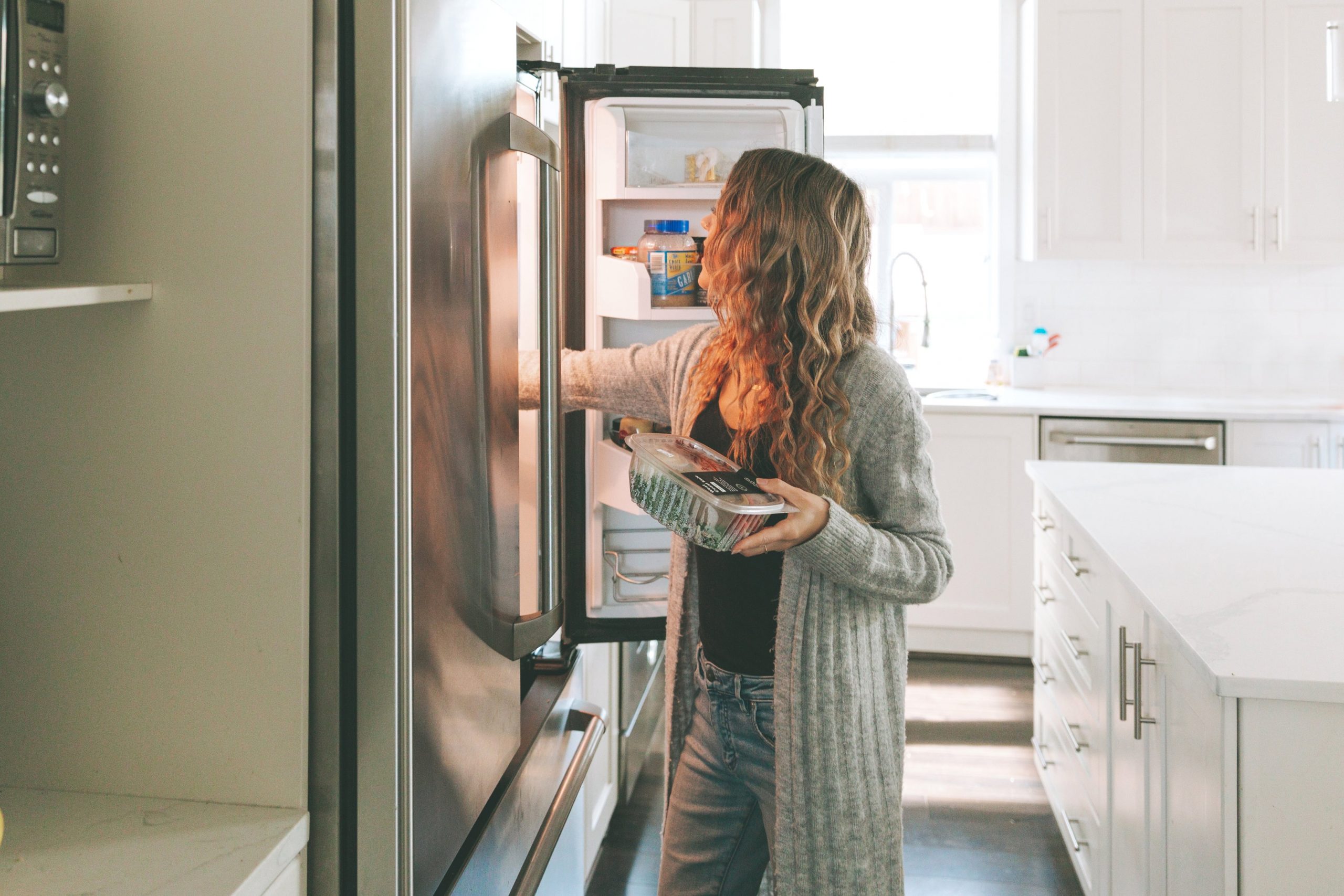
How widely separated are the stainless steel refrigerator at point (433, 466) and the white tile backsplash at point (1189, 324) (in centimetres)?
320

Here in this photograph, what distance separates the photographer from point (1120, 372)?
4.33 metres

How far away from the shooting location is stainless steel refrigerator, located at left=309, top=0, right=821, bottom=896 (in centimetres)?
101

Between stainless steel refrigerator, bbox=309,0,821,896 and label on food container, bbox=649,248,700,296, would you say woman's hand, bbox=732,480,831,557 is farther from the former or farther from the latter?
label on food container, bbox=649,248,700,296

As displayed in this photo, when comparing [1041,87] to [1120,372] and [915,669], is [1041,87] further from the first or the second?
[915,669]


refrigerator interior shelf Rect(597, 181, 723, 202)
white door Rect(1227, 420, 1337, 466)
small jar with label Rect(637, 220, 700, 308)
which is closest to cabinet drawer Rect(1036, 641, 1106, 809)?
small jar with label Rect(637, 220, 700, 308)

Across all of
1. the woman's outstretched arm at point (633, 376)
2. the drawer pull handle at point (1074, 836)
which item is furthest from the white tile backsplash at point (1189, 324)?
the woman's outstretched arm at point (633, 376)

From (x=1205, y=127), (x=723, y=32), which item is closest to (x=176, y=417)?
(x=723, y=32)

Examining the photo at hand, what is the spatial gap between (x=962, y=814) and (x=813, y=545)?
5.77ft

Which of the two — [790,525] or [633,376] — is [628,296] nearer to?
[633,376]

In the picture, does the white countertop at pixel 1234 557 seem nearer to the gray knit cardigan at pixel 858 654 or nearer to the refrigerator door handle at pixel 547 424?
the gray knit cardigan at pixel 858 654

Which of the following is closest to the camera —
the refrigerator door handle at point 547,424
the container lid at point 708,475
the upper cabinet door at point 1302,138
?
the container lid at point 708,475

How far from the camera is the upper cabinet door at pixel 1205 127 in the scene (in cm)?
378

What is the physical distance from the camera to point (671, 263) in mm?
2059

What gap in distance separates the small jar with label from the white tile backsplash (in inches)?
106
